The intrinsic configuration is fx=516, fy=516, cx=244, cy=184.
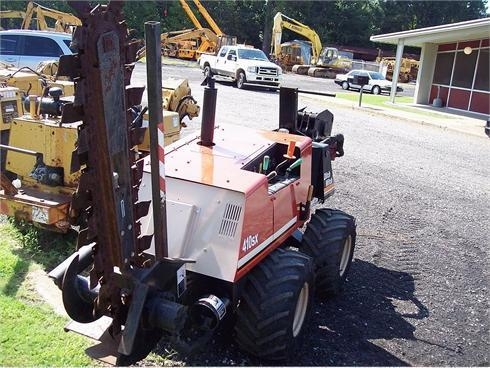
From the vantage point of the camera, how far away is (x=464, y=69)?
22.0 meters

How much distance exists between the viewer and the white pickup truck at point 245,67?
2323 cm

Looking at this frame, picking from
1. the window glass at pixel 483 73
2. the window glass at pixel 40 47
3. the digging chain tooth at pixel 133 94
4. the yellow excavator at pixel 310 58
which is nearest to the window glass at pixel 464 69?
the window glass at pixel 483 73

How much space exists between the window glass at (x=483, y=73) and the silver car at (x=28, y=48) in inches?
641

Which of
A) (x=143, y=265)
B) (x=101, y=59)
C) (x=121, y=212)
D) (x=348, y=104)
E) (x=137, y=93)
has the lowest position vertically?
(x=348, y=104)

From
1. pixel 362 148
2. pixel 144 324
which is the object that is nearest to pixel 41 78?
pixel 144 324

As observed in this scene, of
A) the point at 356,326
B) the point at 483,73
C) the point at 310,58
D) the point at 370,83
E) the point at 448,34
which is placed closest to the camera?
the point at 356,326

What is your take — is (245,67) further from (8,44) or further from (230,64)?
(8,44)

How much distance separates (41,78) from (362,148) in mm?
7229

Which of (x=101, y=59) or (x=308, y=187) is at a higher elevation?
(x=101, y=59)

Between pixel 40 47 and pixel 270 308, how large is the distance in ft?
39.4

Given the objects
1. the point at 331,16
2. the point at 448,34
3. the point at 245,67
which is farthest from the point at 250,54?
the point at 331,16

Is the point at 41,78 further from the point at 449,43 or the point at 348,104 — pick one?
the point at 449,43

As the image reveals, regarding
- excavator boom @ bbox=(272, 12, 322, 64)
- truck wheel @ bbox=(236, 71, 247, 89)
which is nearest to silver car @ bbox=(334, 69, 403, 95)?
excavator boom @ bbox=(272, 12, 322, 64)

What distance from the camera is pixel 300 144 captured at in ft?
14.9
